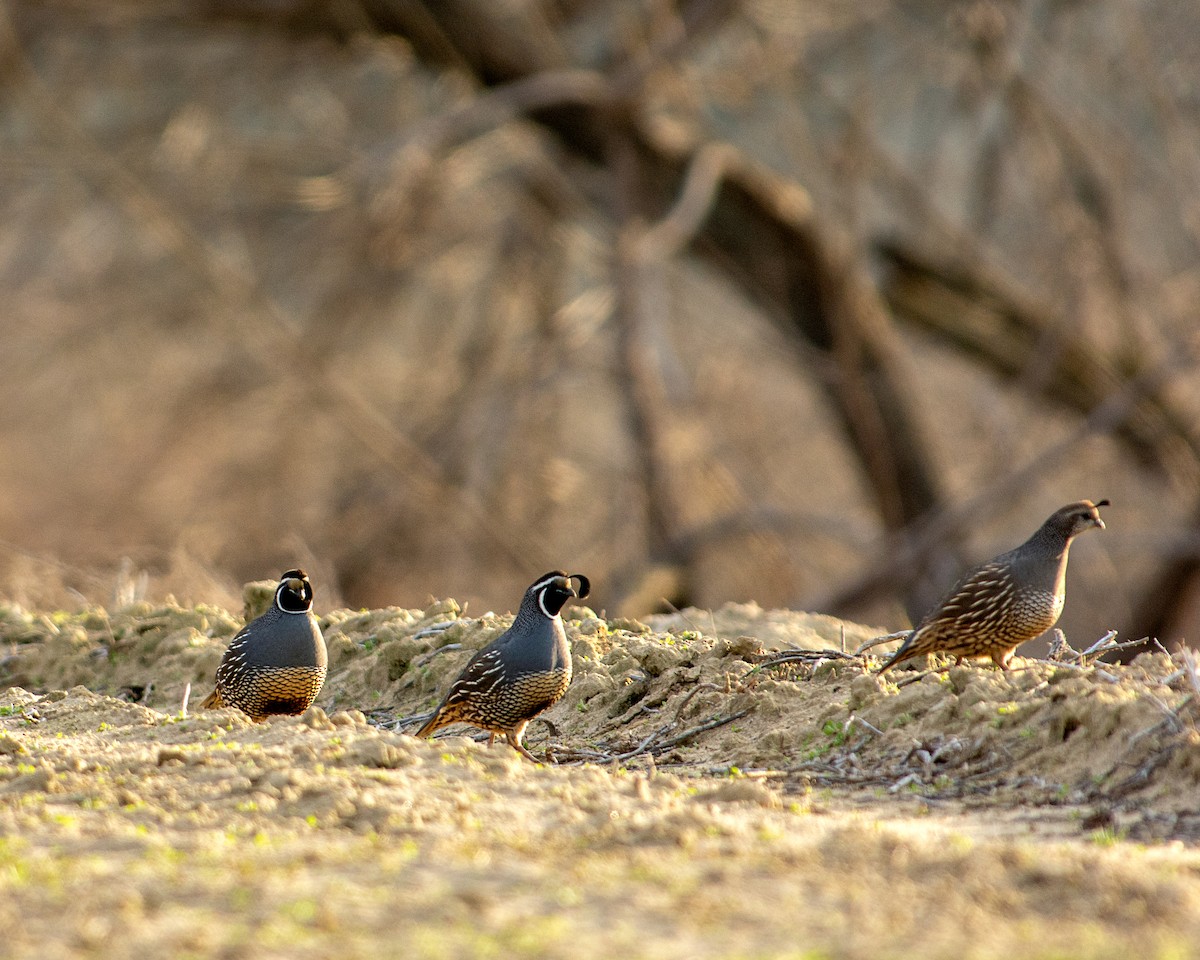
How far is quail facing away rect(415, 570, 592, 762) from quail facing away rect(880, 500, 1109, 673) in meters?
1.21

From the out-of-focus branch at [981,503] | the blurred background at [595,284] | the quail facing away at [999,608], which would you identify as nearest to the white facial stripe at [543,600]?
the quail facing away at [999,608]

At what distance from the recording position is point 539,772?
5262 mm

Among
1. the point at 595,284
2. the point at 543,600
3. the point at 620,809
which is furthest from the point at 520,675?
the point at 595,284

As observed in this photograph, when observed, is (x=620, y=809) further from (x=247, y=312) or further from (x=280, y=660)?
(x=247, y=312)

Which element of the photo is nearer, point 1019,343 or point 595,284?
point 595,284

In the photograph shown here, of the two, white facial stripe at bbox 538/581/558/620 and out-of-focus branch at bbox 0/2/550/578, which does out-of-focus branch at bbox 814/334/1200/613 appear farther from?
white facial stripe at bbox 538/581/558/620

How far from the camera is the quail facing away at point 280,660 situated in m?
6.25

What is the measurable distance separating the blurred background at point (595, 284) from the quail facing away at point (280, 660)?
672cm

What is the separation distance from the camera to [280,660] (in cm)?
623

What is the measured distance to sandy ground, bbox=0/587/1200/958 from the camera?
11.8ft

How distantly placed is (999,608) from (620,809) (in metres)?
2.02

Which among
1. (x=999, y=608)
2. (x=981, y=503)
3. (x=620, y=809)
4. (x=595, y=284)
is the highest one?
(x=595, y=284)

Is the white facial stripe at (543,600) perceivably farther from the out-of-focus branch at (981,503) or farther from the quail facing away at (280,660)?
the out-of-focus branch at (981,503)

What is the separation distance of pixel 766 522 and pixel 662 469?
1.00 meters
